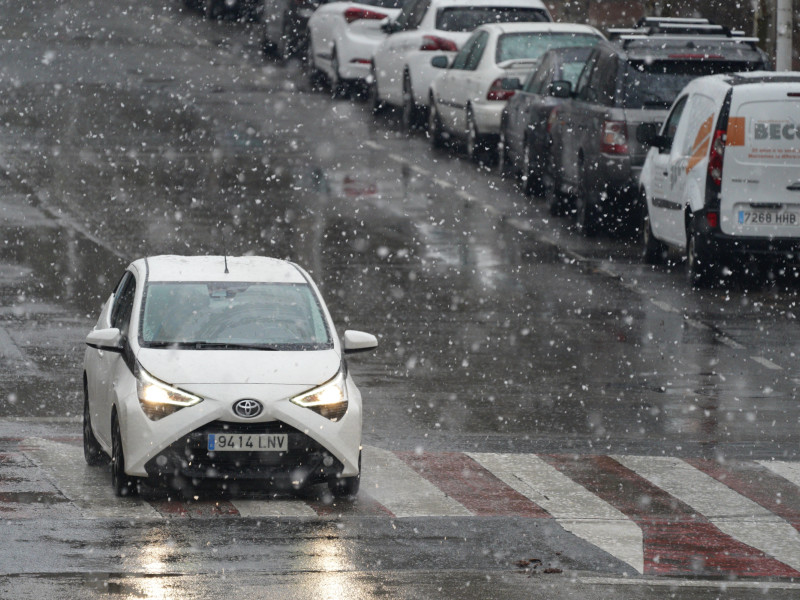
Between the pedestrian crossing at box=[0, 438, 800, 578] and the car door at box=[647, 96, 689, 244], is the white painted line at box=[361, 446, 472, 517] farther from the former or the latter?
the car door at box=[647, 96, 689, 244]

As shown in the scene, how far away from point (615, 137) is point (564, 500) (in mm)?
9967

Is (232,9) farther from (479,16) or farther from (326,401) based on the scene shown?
(326,401)

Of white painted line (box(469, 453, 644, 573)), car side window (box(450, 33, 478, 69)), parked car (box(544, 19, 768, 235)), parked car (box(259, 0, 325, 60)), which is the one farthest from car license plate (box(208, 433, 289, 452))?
parked car (box(259, 0, 325, 60))

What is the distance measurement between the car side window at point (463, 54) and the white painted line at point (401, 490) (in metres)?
15.2

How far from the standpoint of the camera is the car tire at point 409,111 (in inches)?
1147

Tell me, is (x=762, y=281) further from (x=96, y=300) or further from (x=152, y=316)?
(x=152, y=316)

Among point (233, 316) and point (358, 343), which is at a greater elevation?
point (233, 316)

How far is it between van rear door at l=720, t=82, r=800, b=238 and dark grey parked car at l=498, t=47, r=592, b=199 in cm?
470

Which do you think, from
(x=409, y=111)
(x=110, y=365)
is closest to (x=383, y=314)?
(x=110, y=365)

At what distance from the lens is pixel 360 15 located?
32.2 meters

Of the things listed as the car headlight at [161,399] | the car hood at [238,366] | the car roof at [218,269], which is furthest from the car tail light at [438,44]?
the car headlight at [161,399]

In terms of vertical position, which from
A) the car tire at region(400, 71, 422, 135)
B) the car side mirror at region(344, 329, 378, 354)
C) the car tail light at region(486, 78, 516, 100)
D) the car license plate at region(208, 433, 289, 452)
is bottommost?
the car tire at region(400, 71, 422, 135)

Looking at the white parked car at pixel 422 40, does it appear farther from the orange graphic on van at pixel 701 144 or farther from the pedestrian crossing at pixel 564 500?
the pedestrian crossing at pixel 564 500

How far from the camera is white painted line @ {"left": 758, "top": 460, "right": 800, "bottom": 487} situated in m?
11.5
